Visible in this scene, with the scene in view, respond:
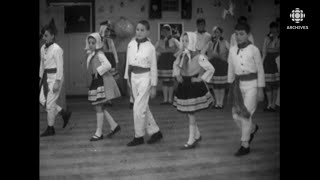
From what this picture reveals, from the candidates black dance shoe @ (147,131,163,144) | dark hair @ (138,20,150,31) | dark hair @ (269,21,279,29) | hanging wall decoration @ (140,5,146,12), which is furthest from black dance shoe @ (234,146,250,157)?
hanging wall decoration @ (140,5,146,12)

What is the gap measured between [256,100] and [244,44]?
433mm

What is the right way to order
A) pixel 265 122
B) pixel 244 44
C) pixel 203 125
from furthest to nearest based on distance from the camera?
pixel 203 125
pixel 265 122
pixel 244 44

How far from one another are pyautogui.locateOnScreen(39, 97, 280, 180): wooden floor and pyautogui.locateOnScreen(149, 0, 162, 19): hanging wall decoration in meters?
0.90

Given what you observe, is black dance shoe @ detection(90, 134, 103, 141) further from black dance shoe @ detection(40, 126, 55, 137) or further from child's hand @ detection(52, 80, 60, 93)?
child's hand @ detection(52, 80, 60, 93)

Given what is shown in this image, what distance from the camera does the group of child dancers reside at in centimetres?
324

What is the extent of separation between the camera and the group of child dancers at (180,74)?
324 cm

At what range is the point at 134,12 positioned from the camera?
326cm

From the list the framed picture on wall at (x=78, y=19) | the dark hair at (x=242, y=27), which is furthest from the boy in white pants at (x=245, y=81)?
the framed picture on wall at (x=78, y=19)

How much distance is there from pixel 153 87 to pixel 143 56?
0.27 metres
